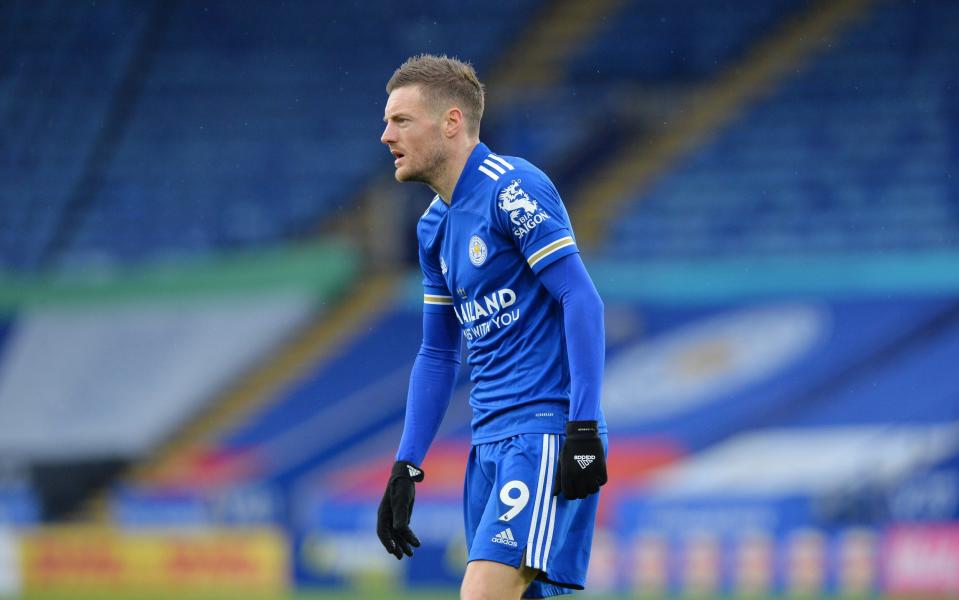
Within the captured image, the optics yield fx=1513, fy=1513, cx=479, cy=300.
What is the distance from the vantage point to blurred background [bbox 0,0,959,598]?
38.6ft

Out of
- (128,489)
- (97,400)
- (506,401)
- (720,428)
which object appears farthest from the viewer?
(97,400)

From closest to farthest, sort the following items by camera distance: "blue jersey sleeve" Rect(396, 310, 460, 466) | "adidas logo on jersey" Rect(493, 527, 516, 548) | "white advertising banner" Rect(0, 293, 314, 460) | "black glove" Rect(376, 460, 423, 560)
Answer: "adidas logo on jersey" Rect(493, 527, 516, 548), "black glove" Rect(376, 460, 423, 560), "blue jersey sleeve" Rect(396, 310, 460, 466), "white advertising banner" Rect(0, 293, 314, 460)

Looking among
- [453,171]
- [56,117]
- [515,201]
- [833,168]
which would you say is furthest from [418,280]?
[515,201]

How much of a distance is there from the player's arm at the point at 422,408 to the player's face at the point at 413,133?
466 millimetres

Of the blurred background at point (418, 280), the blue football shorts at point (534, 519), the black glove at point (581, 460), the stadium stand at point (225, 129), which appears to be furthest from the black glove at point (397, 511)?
the stadium stand at point (225, 129)

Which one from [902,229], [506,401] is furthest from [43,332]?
[506,401]

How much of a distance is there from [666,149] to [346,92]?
3136mm

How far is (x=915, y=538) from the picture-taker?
10766 mm

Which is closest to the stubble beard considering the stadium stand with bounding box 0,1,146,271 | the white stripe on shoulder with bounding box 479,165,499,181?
the white stripe on shoulder with bounding box 479,165,499,181

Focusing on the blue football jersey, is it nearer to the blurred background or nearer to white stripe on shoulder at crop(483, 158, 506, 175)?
white stripe on shoulder at crop(483, 158, 506, 175)

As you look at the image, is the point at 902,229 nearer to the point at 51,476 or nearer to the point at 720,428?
the point at 720,428

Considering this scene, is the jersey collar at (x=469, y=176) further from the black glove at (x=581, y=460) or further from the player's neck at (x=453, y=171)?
the black glove at (x=581, y=460)

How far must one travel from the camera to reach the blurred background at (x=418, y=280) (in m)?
11.8

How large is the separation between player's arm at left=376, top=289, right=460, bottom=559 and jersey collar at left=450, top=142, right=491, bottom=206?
38 centimetres
